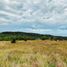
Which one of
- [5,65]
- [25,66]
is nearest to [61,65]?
[25,66]

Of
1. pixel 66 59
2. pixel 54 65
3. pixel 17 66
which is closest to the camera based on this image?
pixel 17 66

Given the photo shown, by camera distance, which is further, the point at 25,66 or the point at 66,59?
the point at 66,59

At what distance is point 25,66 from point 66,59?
2991 mm

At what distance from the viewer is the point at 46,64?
34.5ft

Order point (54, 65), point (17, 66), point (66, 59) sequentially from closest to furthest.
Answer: point (17, 66) → point (54, 65) → point (66, 59)

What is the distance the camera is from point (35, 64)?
31.9 ft

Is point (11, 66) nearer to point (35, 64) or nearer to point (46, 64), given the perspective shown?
point (35, 64)

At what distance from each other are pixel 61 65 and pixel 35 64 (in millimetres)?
1004

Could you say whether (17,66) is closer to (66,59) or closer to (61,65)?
(61,65)

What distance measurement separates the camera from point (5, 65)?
1016cm

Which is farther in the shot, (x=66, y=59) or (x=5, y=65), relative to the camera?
(x=66, y=59)

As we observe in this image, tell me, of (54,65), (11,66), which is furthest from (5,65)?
(54,65)

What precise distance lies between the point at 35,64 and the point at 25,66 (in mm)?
413

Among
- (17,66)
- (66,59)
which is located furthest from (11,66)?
(66,59)
